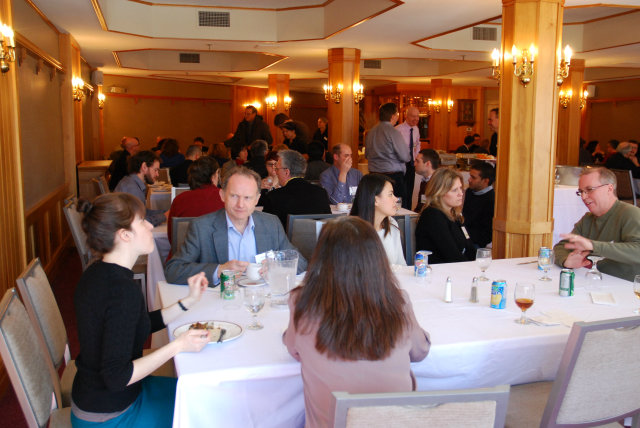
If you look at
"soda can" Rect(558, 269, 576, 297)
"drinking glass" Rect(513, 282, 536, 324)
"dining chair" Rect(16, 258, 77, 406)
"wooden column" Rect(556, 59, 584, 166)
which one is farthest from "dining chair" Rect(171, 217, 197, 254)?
"wooden column" Rect(556, 59, 584, 166)

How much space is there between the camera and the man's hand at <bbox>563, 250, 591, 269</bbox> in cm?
311

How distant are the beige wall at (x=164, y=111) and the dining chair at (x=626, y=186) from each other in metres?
11.4

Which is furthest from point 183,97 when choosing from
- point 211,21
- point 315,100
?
point 211,21

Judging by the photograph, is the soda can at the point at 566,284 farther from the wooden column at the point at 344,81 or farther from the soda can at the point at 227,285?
the wooden column at the point at 344,81

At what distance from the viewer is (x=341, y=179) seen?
20.9ft

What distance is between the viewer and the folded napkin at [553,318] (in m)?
2.38

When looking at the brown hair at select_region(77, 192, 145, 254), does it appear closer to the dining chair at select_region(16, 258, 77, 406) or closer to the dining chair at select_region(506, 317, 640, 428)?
the dining chair at select_region(16, 258, 77, 406)

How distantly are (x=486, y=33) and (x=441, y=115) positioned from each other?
6503 mm

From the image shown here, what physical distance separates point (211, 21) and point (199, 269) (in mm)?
6495

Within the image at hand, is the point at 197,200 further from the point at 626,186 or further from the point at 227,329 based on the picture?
the point at 626,186

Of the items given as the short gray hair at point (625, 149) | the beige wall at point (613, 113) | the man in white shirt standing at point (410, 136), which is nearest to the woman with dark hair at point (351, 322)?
the man in white shirt standing at point (410, 136)

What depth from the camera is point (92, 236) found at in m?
2.05

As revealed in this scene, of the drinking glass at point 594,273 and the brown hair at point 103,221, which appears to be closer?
the brown hair at point 103,221

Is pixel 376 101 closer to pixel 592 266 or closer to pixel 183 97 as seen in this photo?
pixel 183 97
